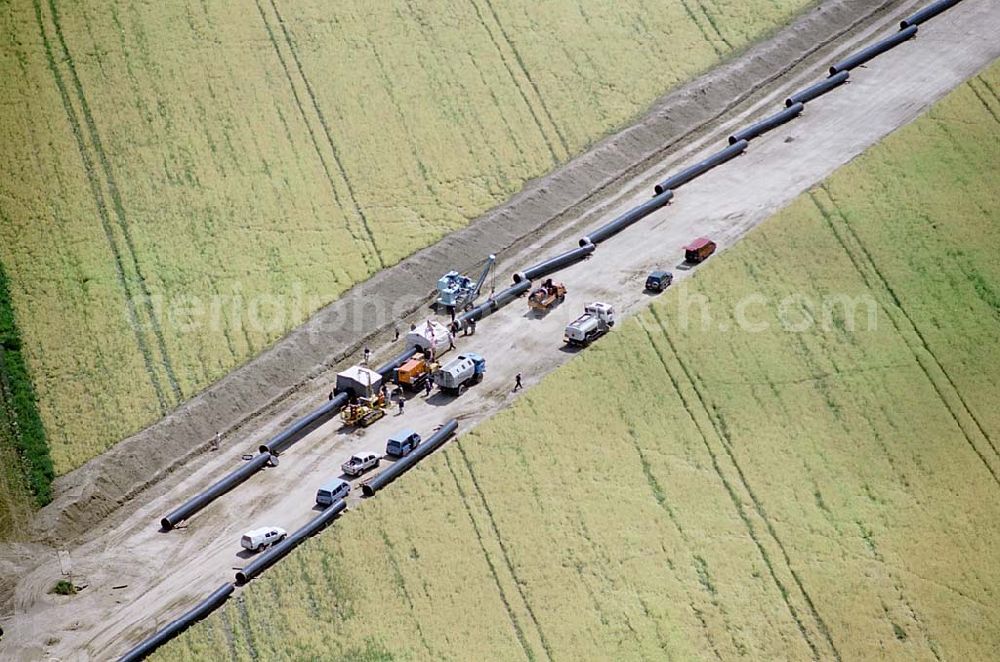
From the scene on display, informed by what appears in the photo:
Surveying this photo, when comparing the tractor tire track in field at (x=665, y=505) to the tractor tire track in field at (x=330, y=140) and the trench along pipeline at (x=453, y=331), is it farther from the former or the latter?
the tractor tire track in field at (x=330, y=140)

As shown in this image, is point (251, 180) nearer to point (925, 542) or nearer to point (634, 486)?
point (634, 486)

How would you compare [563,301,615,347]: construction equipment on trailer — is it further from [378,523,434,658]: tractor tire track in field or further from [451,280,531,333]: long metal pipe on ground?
[378,523,434,658]: tractor tire track in field

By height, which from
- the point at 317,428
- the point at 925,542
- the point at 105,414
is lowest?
the point at 925,542

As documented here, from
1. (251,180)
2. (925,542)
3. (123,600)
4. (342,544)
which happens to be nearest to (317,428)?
(342,544)

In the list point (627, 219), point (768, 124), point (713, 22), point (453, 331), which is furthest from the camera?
point (713, 22)

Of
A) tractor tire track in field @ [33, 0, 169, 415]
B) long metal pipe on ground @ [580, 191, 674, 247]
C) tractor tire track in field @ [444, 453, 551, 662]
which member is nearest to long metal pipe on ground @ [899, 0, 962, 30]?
long metal pipe on ground @ [580, 191, 674, 247]

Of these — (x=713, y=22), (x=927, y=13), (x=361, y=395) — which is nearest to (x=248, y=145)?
(x=361, y=395)

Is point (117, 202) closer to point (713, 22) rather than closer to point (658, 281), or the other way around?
point (658, 281)
